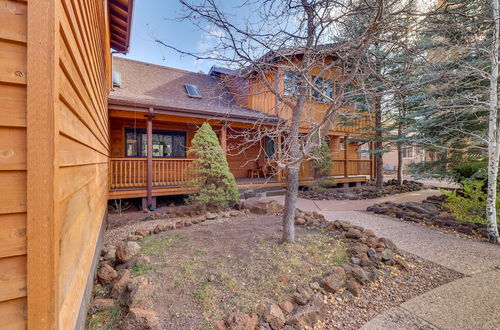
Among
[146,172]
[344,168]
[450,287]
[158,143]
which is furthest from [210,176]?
[344,168]

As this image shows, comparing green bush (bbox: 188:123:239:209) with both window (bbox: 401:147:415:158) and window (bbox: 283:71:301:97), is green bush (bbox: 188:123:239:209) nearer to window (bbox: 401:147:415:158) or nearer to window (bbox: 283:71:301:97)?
window (bbox: 283:71:301:97)

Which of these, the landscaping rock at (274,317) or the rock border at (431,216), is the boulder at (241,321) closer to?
the landscaping rock at (274,317)

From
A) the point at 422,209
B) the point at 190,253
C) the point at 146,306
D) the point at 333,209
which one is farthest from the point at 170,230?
the point at 422,209

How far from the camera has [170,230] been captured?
4555mm

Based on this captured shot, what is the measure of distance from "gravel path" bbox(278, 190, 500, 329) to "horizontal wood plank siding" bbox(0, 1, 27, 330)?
256 centimetres

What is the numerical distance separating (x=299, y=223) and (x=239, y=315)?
305cm

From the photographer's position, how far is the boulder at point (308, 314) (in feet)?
6.56

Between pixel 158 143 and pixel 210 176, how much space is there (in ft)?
14.0

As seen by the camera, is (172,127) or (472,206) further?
(172,127)

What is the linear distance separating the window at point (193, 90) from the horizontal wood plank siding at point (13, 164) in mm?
9456

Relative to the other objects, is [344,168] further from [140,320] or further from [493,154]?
[140,320]

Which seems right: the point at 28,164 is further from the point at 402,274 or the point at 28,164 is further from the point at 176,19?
the point at 402,274

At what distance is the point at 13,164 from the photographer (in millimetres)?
857

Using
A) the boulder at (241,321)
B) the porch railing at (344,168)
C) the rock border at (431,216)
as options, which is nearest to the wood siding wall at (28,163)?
the boulder at (241,321)
